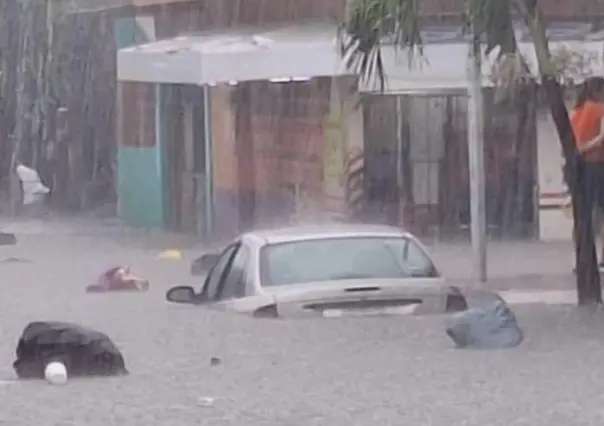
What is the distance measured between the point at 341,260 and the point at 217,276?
1851 mm

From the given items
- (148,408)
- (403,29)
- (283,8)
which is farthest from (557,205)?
(148,408)

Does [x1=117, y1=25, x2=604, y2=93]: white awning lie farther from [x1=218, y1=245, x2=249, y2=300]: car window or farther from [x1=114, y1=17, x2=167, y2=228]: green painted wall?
[x1=218, y1=245, x2=249, y2=300]: car window

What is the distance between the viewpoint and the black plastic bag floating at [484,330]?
43.0 ft

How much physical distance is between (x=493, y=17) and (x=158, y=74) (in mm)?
16781

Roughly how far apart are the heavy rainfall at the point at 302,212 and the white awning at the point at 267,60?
0.17ft

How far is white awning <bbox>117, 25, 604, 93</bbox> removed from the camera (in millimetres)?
24703

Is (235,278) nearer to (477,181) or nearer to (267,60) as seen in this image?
(477,181)

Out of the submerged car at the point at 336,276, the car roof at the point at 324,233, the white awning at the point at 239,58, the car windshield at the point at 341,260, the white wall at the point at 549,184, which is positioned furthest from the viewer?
the white awning at the point at 239,58

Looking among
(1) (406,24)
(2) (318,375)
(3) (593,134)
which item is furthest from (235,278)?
(3) (593,134)

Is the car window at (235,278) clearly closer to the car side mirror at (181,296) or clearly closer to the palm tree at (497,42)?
the car side mirror at (181,296)

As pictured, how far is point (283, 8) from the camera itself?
31641 mm

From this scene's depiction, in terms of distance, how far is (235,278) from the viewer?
15.1 metres

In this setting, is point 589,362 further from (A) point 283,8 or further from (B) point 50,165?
(B) point 50,165

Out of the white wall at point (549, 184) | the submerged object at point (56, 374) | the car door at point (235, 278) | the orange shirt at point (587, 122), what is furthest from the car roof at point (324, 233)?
the white wall at point (549, 184)
